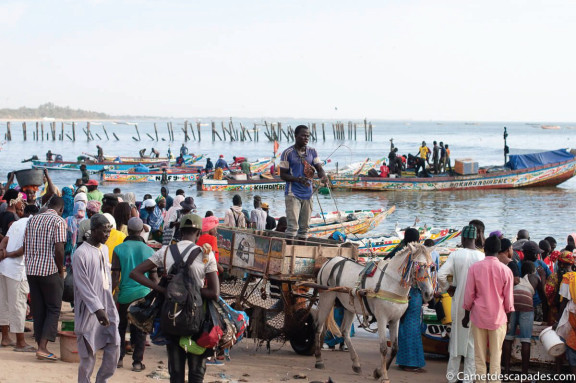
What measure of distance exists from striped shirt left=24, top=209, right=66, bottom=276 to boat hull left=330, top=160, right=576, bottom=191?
29.6 metres

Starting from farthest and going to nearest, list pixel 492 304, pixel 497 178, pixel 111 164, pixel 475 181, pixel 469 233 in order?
pixel 111 164 < pixel 497 178 < pixel 475 181 < pixel 469 233 < pixel 492 304

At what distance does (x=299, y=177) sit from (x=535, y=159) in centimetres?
3279

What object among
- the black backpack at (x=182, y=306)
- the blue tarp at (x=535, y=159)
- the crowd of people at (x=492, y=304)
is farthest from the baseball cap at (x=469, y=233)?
the blue tarp at (x=535, y=159)

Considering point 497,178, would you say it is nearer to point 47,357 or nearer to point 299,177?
point 299,177

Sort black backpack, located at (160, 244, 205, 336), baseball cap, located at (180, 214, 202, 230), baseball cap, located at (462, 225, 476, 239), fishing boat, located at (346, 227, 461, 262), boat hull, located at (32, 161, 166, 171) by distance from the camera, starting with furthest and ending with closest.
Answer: boat hull, located at (32, 161, 166, 171) < fishing boat, located at (346, 227, 461, 262) < baseball cap, located at (462, 225, 476, 239) < baseball cap, located at (180, 214, 202, 230) < black backpack, located at (160, 244, 205, 336)

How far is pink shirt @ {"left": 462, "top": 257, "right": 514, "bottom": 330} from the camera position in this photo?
23.4 feet

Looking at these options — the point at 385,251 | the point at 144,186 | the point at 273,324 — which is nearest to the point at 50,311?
the point at 273,324

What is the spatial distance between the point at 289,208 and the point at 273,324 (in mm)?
1630

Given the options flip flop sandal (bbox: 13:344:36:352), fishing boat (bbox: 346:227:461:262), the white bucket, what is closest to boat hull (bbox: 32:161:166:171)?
fishing boat (bbox: 346:227:461:262)

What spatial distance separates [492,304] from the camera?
713 cm

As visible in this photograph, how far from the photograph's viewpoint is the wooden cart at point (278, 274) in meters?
9.00

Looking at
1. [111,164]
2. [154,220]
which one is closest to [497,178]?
[111,164]

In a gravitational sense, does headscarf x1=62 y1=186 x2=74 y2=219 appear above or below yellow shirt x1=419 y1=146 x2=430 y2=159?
below

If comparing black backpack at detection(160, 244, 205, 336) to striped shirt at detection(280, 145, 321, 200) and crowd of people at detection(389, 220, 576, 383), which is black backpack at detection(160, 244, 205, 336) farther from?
striped shirt at detection(280, 145, 321, 200)
